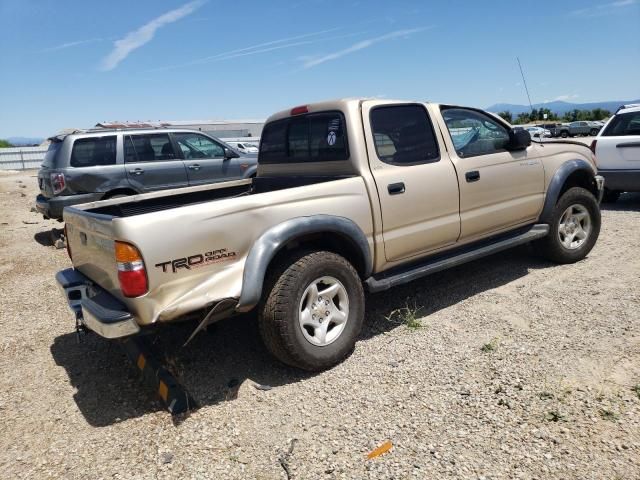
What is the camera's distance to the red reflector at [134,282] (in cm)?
283

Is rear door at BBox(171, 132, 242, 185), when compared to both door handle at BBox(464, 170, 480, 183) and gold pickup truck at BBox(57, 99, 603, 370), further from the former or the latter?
door handle at BBox(464, 170, 480, 183)

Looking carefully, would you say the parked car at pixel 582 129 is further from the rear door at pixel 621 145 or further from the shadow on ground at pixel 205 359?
the shadow on ground at pixel 205 359

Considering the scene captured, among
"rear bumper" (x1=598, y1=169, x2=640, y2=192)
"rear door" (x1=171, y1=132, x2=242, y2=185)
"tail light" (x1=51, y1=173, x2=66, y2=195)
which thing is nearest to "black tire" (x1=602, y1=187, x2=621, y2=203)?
"rear bumper" (x1=598, y1=169, x2=640, y2=192)

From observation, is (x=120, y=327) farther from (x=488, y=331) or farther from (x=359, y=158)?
(x=488, y=331)

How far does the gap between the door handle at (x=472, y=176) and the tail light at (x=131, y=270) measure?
288 centimetres

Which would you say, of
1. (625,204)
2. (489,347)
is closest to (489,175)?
(489,347)

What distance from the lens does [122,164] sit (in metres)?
8.31

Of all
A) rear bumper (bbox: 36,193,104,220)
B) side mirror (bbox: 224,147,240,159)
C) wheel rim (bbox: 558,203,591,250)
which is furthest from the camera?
side mirror (bbox: 224,147,240,159)

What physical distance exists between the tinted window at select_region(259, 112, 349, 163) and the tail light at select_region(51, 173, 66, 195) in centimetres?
439

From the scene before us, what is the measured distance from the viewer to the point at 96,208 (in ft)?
13.3

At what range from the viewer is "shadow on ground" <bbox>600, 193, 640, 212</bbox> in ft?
28.0

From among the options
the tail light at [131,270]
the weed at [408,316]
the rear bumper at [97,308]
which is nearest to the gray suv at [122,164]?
the rear bumper at [97,308]

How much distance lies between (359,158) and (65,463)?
9.04 ft

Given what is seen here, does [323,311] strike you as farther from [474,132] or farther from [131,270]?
[474,132]
